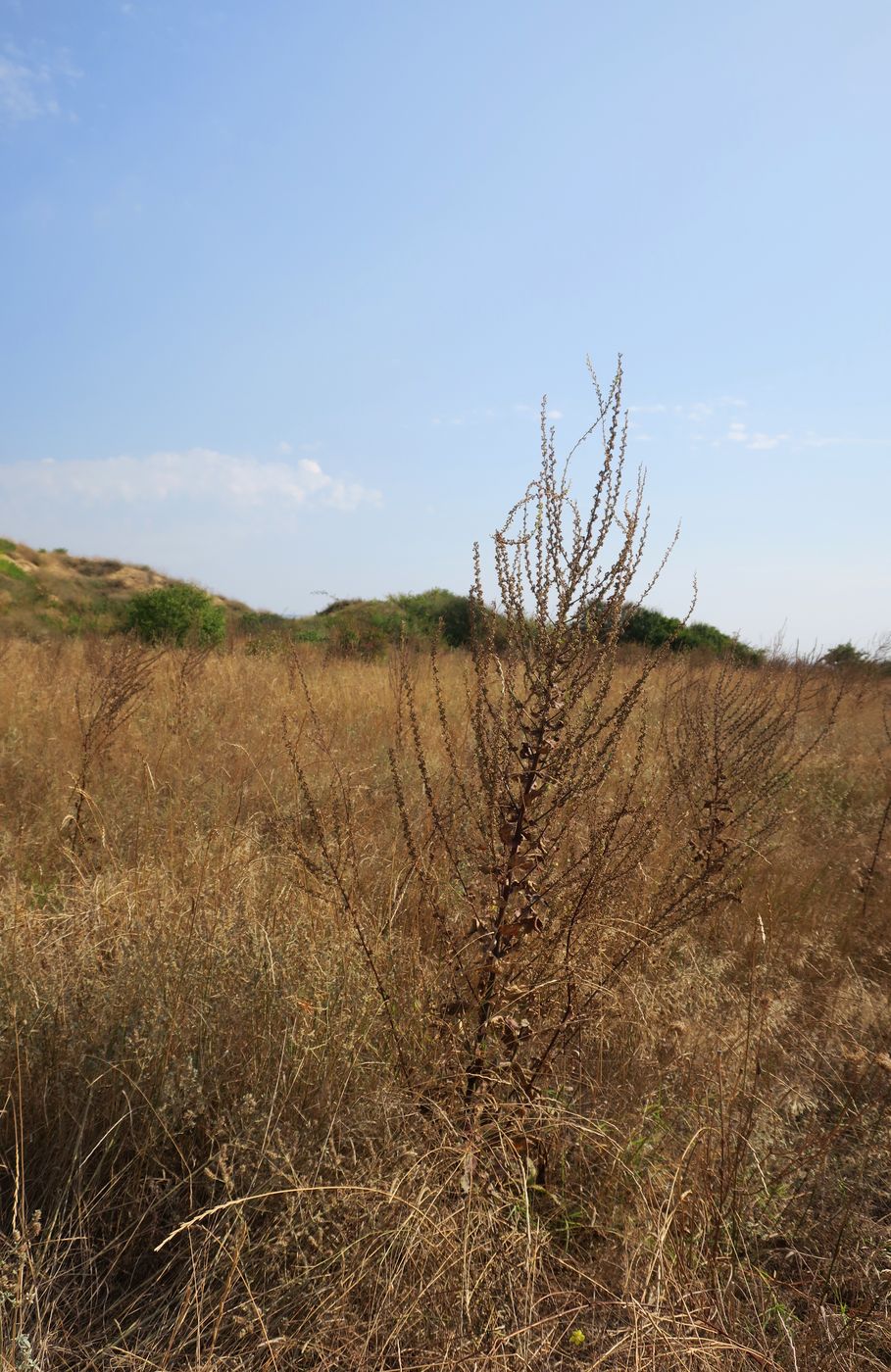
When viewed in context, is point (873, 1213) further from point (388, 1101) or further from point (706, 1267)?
point (388, 1101)

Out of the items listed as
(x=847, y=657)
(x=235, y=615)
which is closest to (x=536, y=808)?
(x=847, y=657)

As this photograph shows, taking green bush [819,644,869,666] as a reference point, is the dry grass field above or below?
below

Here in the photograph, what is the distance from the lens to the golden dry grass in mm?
1673

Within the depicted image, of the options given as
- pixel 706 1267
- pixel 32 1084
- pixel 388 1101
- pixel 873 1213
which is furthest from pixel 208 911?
pixel 873 1213

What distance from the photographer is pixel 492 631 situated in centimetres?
229

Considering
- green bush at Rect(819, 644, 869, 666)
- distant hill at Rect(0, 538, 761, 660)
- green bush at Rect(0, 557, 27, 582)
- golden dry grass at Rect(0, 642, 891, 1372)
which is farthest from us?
green bush at Rect(0, 557, 27, 582)

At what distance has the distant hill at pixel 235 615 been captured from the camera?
1471 cm

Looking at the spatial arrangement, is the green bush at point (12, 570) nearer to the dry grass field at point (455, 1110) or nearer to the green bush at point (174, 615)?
the green bush at point (174, 615)

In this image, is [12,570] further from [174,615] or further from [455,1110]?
[455,1110]

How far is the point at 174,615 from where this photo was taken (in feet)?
46.3

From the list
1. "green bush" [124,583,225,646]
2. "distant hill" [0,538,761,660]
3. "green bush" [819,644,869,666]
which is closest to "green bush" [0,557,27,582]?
"distant hill" [0,538,761,660]

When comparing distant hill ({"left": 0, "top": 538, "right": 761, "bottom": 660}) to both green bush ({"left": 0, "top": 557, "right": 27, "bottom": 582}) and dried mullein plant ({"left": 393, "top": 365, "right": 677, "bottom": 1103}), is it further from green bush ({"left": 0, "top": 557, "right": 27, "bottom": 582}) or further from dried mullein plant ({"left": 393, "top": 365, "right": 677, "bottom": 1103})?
dried mullein plant ({"left": 393, "top": 365, "right": 677, "bottom": 1103})

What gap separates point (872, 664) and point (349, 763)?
842 cm

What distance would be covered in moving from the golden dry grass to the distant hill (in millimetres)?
8842
